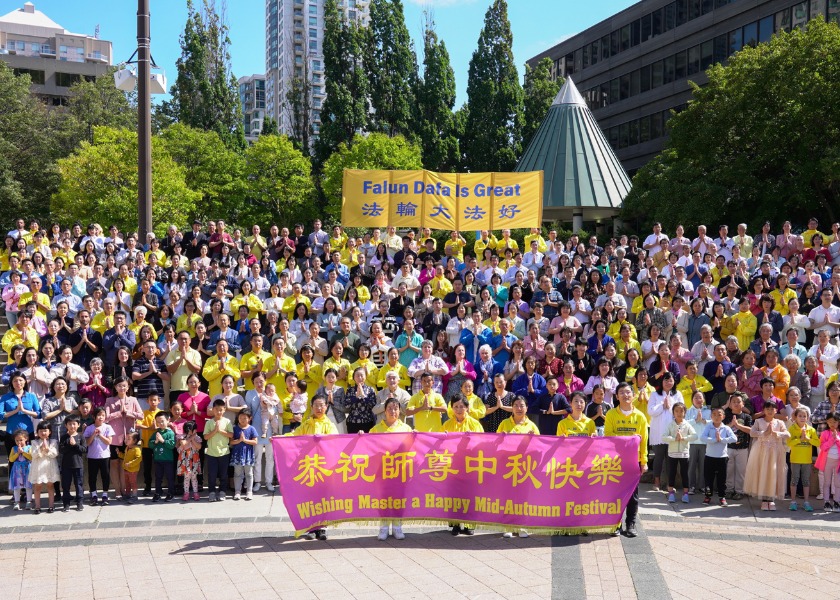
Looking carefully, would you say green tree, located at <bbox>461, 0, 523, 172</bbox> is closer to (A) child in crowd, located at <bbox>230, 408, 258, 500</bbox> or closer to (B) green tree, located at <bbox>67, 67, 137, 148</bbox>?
(B) green tree, located at <bbox>67, 67, 137, 148</bbox>

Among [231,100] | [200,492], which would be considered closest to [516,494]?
[200,492]

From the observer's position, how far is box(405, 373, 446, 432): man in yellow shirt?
11.0m

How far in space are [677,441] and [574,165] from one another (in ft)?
94.8

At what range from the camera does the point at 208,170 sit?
4241 centimetres

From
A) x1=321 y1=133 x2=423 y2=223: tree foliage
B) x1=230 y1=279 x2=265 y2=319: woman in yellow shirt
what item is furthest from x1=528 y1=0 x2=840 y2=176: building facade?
x1=230 y1=279 x2=265 y2=319: woman in yellow shirt

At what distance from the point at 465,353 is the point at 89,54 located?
9836 centimetres

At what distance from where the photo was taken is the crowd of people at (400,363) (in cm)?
1103

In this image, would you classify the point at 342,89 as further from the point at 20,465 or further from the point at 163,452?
the point at 20,465

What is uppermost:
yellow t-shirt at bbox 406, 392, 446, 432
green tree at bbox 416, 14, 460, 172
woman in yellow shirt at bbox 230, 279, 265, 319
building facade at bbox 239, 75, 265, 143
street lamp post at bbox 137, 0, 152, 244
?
building facade at bbox 239, 75, 265, 143

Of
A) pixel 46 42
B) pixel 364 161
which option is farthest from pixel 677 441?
pixel 46 42

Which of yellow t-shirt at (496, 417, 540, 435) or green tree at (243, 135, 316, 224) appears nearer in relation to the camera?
yellow t-shirt at (496, 417, 540, 435)

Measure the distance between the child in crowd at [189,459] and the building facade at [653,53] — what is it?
43.5 metres

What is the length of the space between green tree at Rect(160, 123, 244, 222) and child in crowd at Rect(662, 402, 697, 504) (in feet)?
112

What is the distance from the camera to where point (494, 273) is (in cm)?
1522
